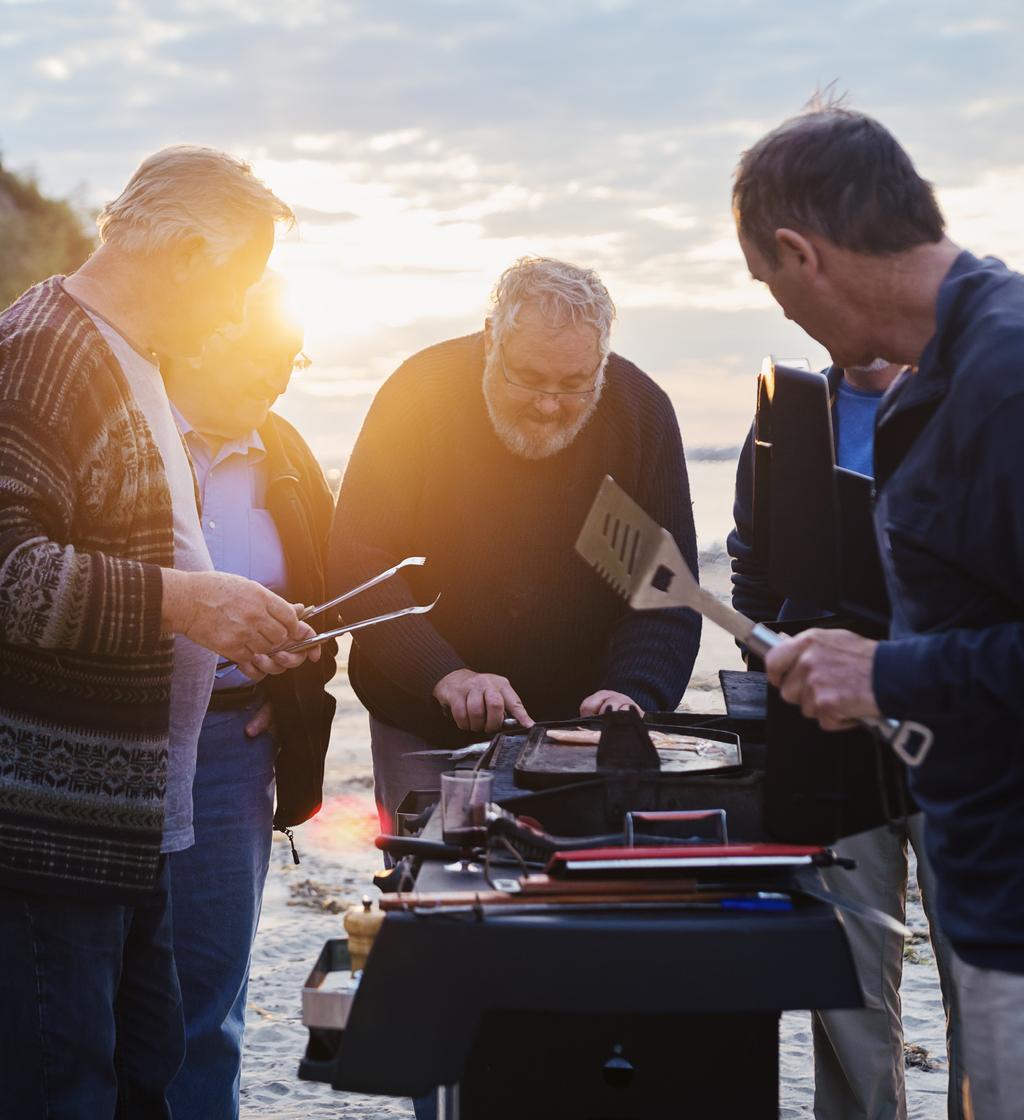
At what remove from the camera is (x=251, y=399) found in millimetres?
2811

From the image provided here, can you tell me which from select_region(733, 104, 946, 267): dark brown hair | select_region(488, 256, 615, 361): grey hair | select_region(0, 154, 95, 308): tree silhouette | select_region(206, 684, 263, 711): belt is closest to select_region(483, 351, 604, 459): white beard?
select_region(488, 256, 615, 361): grey hair

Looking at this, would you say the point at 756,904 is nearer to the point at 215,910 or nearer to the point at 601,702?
the point at 601,702

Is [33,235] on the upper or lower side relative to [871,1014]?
upper

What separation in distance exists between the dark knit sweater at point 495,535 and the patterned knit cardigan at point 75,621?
100 centimetres

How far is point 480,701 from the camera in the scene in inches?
106

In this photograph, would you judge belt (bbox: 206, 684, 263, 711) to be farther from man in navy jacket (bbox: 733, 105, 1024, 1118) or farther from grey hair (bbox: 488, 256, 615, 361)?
man in navy jacket (bbox: 733, 105, 1024, 1118)

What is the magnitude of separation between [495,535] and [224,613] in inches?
43.3

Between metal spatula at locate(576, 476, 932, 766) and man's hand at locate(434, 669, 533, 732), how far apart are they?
962 millimetres

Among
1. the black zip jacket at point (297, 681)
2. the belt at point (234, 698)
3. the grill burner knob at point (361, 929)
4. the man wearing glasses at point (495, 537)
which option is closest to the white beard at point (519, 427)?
the man wearing glasses at point (495, 537)

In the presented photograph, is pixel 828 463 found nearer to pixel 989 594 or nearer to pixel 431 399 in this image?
pixel 989 594

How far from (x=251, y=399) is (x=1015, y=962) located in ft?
6.48

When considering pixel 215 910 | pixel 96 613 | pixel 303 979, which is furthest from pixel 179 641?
pixel 303 979

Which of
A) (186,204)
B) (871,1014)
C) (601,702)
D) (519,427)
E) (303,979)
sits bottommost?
(303,979)

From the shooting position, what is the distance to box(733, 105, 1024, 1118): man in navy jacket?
56.0 inches
